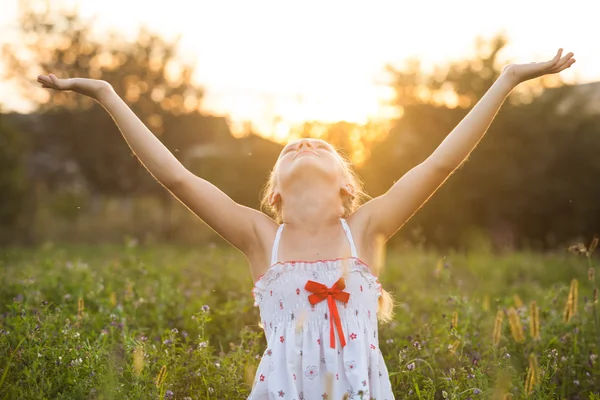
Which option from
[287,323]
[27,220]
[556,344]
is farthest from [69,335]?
[27,220]

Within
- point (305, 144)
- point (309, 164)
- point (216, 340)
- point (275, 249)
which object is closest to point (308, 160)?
point (309, 164)

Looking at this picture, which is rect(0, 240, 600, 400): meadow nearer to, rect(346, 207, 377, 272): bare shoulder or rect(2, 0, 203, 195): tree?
rect(346, 207, 377, 272): bare shoulder

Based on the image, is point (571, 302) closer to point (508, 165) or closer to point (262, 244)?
Result: point (262, 244)

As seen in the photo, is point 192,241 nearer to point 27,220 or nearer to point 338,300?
point 27,220

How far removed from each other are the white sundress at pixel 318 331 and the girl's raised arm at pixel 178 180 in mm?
207

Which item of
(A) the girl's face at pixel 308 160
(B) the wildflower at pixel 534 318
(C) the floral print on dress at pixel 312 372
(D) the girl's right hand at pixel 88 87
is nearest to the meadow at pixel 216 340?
(B) the wildflower at pixel 534 318

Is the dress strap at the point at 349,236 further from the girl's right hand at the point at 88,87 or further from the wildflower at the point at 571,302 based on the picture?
the girl's right hand at the point at 88,87

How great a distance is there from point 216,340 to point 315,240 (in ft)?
7.19

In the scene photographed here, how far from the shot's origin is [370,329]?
3.04 m

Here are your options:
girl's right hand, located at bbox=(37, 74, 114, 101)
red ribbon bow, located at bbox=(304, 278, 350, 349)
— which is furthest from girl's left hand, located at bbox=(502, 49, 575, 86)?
girl's right hand, located at bbox=(37, 74, 114, 101)

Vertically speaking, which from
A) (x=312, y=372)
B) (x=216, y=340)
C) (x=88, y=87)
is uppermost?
(x=88, y=87)

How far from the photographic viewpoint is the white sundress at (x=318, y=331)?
2875mm

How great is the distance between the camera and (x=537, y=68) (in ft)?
10.3

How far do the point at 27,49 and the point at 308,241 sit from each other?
86.9 feet
